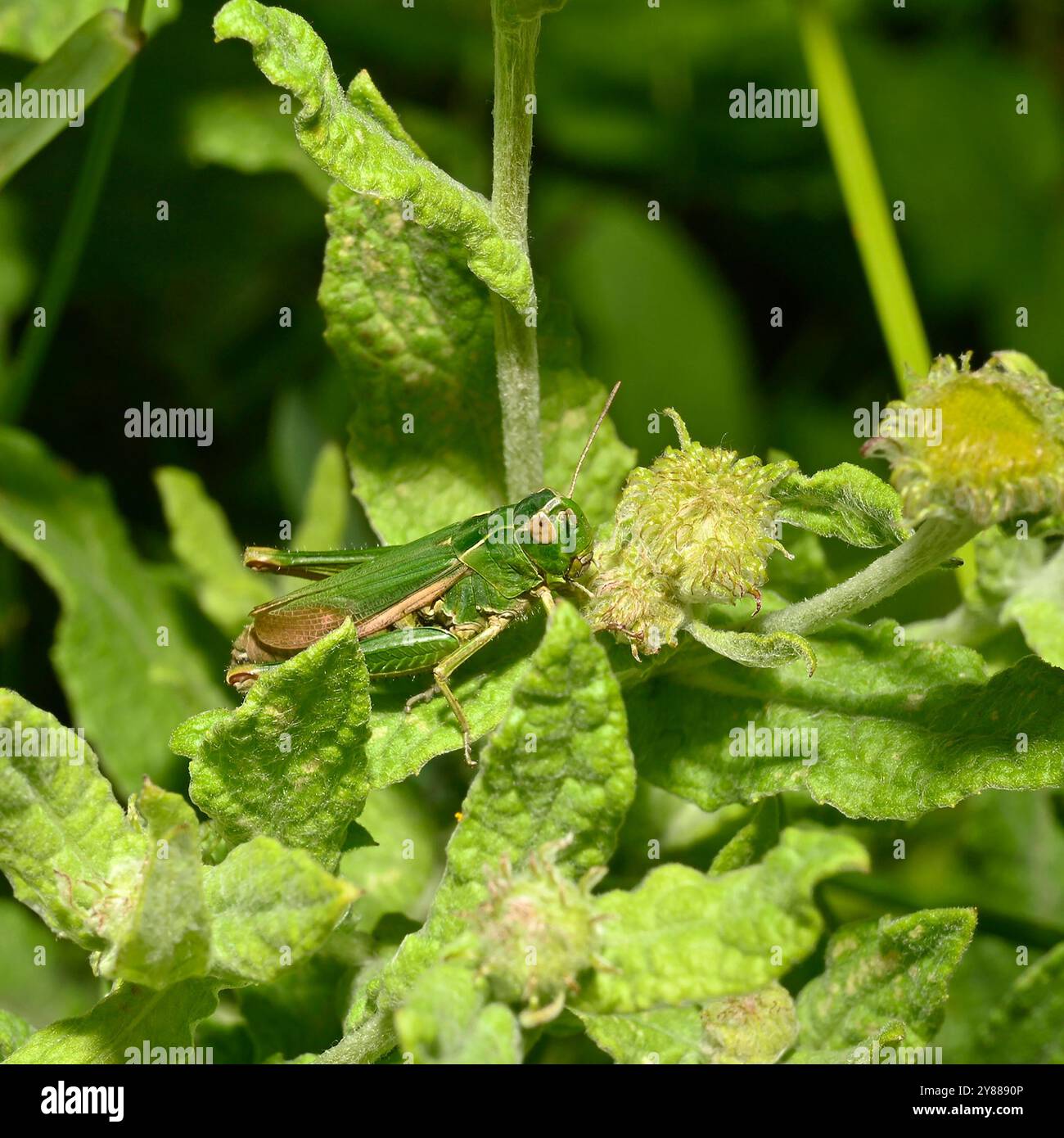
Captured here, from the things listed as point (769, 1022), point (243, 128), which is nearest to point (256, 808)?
point (769, 1022)

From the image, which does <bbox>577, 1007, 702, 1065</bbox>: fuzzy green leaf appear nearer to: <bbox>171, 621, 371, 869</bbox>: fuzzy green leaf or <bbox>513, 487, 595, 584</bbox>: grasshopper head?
<bbox>171, 621, 371, 869</bbox>: fuzzy green leaf

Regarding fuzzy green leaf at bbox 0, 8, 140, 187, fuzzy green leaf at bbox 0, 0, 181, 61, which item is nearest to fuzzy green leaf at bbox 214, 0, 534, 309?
fuzzy green leaf at bbox 0, 8, 140, 187

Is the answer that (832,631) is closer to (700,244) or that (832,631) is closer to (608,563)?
(608,563)

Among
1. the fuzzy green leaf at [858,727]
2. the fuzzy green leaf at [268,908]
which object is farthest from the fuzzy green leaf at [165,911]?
the fuzzy green leaf at [858,727]

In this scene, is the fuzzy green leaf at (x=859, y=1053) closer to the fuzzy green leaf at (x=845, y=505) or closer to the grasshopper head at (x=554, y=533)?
the fuzzy green leaf at (x=845, y=505)

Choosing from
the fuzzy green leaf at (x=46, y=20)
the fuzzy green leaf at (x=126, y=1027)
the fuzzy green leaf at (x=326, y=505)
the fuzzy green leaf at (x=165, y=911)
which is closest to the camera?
the fuzzy green leaf at (x=165, y=911)

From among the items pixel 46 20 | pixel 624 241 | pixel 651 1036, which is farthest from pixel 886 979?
pixel 624 241
